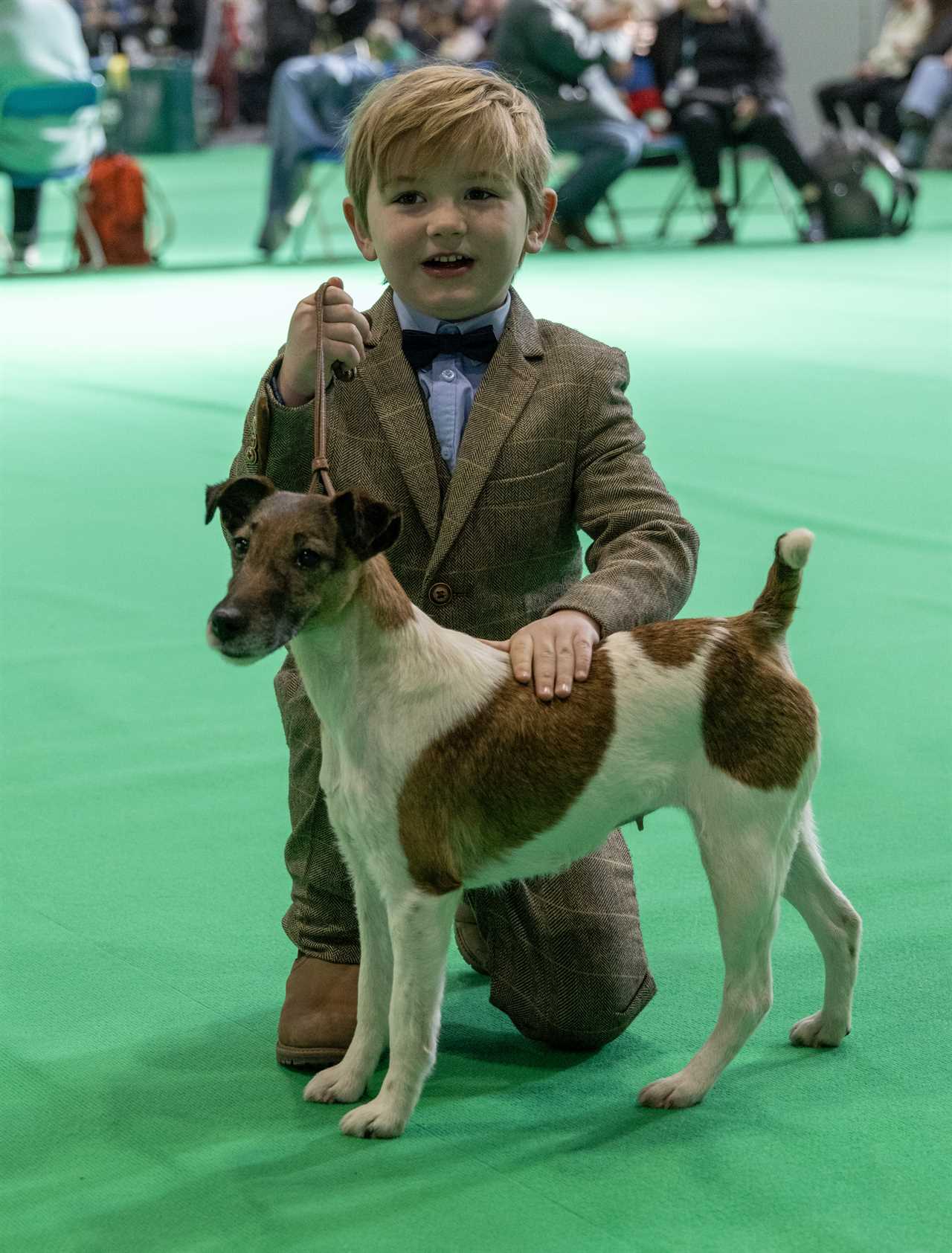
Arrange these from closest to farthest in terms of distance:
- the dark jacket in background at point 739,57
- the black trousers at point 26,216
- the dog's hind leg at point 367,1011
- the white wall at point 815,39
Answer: the dog's hind leg at point 367,1011 → the black trousers at point 26,216 → the dark jacket in background at point 739,57 → the white wall at point 815,39

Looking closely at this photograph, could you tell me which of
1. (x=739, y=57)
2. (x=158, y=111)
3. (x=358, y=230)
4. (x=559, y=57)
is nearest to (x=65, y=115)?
(x=559, y=57)

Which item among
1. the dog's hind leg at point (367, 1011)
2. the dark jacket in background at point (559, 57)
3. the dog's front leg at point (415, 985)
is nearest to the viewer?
the dog's front leg at point (415, 985)

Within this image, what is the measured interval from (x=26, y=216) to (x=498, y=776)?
10811 millimetres

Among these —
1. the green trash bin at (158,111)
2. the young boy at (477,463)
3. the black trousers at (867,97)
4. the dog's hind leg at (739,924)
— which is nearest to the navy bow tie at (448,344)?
the young boy at (477,463)

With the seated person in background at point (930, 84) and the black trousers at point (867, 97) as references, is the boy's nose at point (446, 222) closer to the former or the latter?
the seated person in background at point (930, 84)

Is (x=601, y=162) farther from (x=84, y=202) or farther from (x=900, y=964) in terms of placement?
(x=900, y=964)

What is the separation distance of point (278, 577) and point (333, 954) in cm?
83

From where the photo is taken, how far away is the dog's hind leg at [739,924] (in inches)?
84.1

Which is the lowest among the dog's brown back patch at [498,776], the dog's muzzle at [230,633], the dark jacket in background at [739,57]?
the dark jacket in background at [739,57]

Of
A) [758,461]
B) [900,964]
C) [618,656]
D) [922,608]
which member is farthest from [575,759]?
[758,461]

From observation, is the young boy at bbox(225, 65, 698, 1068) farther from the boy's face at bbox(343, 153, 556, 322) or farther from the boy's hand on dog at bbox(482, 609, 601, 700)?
the boy's hand on dog at bbox(482, 609, 601, 700)

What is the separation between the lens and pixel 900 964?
2.66 metres

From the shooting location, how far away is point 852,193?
40.5 ft

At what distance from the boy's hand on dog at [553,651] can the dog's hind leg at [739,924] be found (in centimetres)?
25
